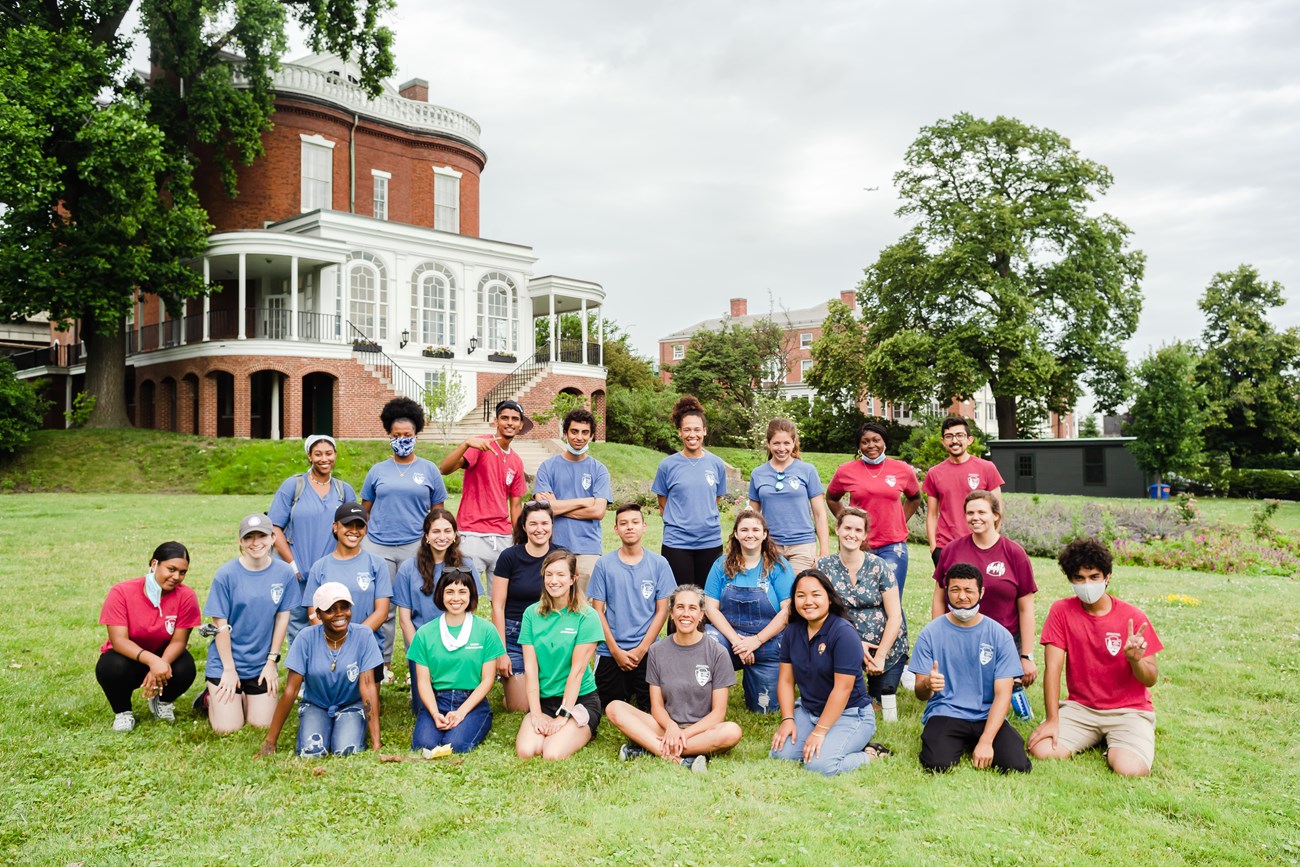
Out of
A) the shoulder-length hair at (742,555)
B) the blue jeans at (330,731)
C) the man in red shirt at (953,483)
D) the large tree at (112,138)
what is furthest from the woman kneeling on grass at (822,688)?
the large tree at (112,138)

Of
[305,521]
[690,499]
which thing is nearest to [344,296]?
[305,521]

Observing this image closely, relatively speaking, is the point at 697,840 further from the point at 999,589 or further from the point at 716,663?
the point at 999,589

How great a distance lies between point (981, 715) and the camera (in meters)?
5.31

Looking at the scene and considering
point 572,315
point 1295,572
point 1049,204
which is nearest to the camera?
point 1295,572

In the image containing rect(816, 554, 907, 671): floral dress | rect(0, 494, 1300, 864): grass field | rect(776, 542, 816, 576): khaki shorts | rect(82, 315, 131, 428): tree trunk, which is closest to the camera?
rect(0, 494, 1300, 864): grass field

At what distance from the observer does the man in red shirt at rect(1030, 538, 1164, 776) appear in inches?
205

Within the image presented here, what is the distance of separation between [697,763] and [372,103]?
31863 millimetres

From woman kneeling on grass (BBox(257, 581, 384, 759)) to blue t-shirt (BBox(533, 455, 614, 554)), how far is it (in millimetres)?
1848

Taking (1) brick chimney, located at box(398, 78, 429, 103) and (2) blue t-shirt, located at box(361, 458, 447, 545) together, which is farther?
(1) brick chimney, located at box(398, 78, 429, 103)

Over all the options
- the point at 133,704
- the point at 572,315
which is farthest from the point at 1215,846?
the point at 572,315

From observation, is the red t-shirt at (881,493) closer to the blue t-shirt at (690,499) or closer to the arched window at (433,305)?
the blue t-shirt at (690,499)

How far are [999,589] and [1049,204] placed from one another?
1312 inches

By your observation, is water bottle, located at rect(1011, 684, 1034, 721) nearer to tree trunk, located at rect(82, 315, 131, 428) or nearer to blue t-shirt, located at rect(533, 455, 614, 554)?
blue t-shirt, located at rect(533, 455, 614, 554)

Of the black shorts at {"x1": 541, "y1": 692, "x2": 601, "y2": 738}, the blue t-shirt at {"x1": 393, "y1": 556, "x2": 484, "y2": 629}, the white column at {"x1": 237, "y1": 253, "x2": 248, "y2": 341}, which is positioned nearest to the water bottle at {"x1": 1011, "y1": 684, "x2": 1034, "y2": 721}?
the black shorts at {"x1": 541, "y1": 692, "x2": 601, "y2": 738}
